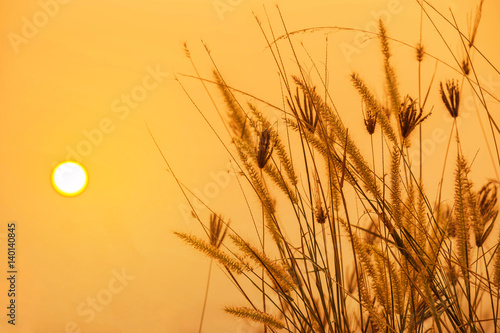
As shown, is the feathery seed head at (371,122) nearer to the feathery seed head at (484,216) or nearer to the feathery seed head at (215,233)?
the feathery seed head at (484,216)

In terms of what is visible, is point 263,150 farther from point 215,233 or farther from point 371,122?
point 215,233

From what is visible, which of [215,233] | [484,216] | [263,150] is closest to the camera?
[263,150]

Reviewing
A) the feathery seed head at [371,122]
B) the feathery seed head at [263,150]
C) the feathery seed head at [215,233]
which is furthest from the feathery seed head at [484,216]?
the feathery seed head at [215,233]

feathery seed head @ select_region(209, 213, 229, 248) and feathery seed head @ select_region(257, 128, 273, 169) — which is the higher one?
feathery seed head @ select_region(209, 213, 229, 248)

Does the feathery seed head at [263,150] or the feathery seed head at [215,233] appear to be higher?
the feathery seed head at [215,233]

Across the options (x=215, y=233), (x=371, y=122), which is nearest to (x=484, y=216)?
(x=371, y=122)

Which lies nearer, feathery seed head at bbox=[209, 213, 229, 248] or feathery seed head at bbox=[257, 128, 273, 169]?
feathery seed head at bbox=[257, 128, 273, 169]

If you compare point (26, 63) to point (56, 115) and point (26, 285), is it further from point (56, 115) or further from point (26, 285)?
point (26, 285)

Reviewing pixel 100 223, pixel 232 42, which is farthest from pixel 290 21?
pixel 100 223

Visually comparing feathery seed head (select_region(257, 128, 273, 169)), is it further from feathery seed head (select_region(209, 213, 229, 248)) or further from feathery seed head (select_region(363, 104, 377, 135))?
feathery seed head (select_region(209, 213, 229, 248))

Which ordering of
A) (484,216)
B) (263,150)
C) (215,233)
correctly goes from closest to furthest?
(263,150) < (484,216) < (215,233)

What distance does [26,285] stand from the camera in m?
1.54

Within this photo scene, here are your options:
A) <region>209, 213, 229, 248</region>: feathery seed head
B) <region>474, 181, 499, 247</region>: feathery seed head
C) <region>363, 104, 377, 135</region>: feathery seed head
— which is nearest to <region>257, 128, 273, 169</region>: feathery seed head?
<region>363, 104, 377, 135</region>: feathery seed head

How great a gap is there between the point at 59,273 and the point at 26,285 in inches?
3.6
